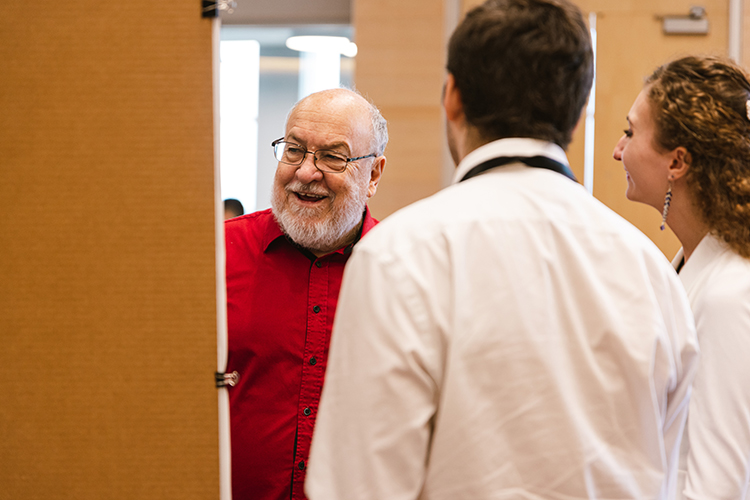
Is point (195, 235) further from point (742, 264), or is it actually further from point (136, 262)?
point (742, 264)

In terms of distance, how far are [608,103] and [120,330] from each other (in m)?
3.65

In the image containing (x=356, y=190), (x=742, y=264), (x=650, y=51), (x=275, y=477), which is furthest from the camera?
(x=650, y=51)

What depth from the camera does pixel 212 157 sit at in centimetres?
103

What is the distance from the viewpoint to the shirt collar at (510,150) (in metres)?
1.02

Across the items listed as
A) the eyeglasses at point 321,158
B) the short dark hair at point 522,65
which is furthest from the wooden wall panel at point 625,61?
the short dark hair at point 522,65

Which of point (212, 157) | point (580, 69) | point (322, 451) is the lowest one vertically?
point (322, 451)

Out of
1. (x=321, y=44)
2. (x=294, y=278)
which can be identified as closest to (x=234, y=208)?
(x=321, y=44)

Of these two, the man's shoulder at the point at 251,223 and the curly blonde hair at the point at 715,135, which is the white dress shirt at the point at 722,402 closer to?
the curly blonde hair at the point at 715,135

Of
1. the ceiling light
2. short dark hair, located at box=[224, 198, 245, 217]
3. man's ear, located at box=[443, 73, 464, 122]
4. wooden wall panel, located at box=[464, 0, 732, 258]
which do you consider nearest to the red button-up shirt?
man's ear, located at box=[443, 73, 464, 122]

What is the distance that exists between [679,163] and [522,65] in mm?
809

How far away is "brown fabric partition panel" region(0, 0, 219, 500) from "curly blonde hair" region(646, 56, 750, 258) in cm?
113

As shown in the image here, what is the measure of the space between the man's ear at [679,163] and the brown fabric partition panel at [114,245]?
1134mm

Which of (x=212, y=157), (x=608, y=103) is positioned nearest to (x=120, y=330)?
(x=212, y=157)

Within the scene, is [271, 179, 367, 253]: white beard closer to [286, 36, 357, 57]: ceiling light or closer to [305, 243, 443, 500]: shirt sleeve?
[305, 243, 443, 500]: shirt sleeve
